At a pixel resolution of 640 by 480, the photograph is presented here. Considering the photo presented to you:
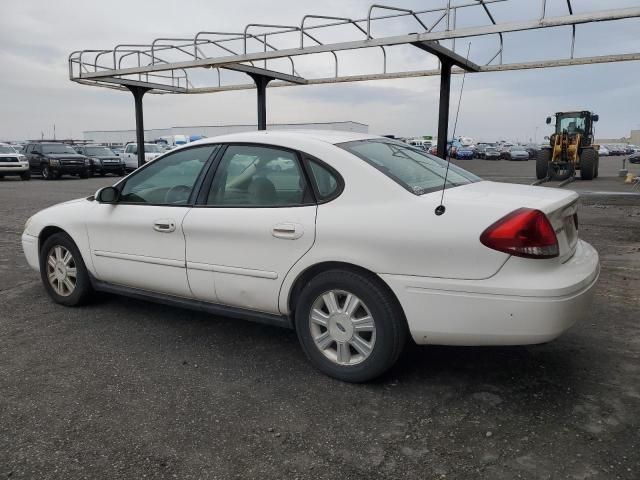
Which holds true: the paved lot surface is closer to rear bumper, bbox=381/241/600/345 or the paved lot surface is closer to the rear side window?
rear bumper, bbox=381/241/600/345

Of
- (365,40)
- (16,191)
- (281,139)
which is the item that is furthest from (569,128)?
(281,139)

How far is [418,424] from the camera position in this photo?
2.92 meters

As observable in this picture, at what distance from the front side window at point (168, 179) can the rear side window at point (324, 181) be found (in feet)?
3.11

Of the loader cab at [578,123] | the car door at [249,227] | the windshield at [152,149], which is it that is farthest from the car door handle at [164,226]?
the windshield at [152,149]

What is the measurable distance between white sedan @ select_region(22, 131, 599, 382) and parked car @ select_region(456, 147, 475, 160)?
162ft

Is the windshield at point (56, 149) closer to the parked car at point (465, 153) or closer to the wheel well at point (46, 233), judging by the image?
the wheel well at point (46, 233)

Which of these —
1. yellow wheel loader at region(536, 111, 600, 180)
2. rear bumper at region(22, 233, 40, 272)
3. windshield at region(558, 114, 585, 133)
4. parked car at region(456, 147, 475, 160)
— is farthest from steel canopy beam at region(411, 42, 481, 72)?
parked car at region(456, 147, 475, 160)

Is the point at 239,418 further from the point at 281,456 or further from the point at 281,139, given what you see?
A: the point at 281,139

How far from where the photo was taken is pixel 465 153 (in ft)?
172

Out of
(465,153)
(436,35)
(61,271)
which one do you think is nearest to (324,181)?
(61,271)

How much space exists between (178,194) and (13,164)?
23709 millimetres

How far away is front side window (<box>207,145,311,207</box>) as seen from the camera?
3.59 meters

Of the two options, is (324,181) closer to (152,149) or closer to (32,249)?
(32,249)

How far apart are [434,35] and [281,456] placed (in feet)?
29.4
